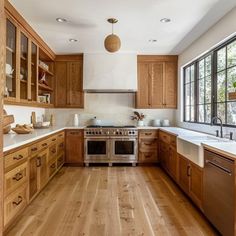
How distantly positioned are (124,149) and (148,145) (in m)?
0.53

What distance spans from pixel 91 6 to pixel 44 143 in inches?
77.4

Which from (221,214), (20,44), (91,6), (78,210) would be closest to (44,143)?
(78,210)

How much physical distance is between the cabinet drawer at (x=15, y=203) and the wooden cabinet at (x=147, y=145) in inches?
116

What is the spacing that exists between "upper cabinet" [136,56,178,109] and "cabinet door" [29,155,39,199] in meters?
3.08

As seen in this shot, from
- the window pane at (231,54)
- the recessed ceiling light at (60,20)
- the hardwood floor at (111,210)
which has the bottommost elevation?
the hardwood floor at (111,210)

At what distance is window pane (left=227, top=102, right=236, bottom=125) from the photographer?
3318mm

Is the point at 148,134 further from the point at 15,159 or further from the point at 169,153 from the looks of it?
the point at 15,159

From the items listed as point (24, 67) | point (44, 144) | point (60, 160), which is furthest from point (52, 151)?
point (24, 67)

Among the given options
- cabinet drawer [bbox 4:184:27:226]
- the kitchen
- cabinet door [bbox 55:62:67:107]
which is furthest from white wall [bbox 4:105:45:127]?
cabinet drawer [bbox 4:184:27:226]

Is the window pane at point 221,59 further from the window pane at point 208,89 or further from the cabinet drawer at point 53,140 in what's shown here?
the cabinet drawer at point 53,140

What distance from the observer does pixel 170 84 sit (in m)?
5.71

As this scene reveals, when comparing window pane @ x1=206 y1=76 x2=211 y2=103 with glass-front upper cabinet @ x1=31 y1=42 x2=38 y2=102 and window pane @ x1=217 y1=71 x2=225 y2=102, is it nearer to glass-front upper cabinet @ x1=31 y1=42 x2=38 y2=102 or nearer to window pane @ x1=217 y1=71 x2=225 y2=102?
window pane @ x1=217 y1=71 x2=225 y2=102

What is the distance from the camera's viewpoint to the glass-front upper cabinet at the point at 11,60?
3.14 m

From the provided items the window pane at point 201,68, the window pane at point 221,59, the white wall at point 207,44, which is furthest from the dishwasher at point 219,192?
the window pane at point 201,68
